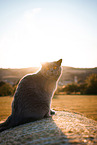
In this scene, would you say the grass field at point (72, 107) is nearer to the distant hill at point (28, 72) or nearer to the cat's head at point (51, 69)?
the cat's head at point (51, 69)

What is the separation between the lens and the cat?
2.30 m

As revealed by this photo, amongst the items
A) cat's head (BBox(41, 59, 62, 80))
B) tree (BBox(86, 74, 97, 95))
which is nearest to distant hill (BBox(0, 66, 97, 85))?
tree (BBox(86, 74, 97, 95))

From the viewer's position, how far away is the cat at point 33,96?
7.55 feet

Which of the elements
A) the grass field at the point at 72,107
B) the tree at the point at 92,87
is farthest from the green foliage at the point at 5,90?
the tree at the point at 92,87

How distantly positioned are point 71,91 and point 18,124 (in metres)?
12.0

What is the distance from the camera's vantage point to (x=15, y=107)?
7.87 feet

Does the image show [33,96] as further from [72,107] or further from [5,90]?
[5,90]

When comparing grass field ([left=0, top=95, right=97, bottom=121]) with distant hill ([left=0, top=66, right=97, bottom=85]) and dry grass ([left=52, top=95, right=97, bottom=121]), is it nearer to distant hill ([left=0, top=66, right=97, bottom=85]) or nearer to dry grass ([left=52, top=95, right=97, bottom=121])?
dry grass ([left=52, top=95, right=97, bottom=121])

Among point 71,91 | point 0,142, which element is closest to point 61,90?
point 71,91

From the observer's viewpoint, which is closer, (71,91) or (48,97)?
(48,97)

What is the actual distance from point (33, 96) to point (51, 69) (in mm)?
672

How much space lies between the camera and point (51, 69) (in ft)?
8.66

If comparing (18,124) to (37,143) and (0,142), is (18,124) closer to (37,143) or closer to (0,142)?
(0,142)

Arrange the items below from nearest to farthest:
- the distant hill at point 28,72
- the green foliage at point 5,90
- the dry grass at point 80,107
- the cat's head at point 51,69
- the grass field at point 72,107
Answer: the cat's head at point 51,69, the grass field at point 72,107, the dry grass at point 80,107, the green foliage at point 5,90, the distant hill at point 28,72
